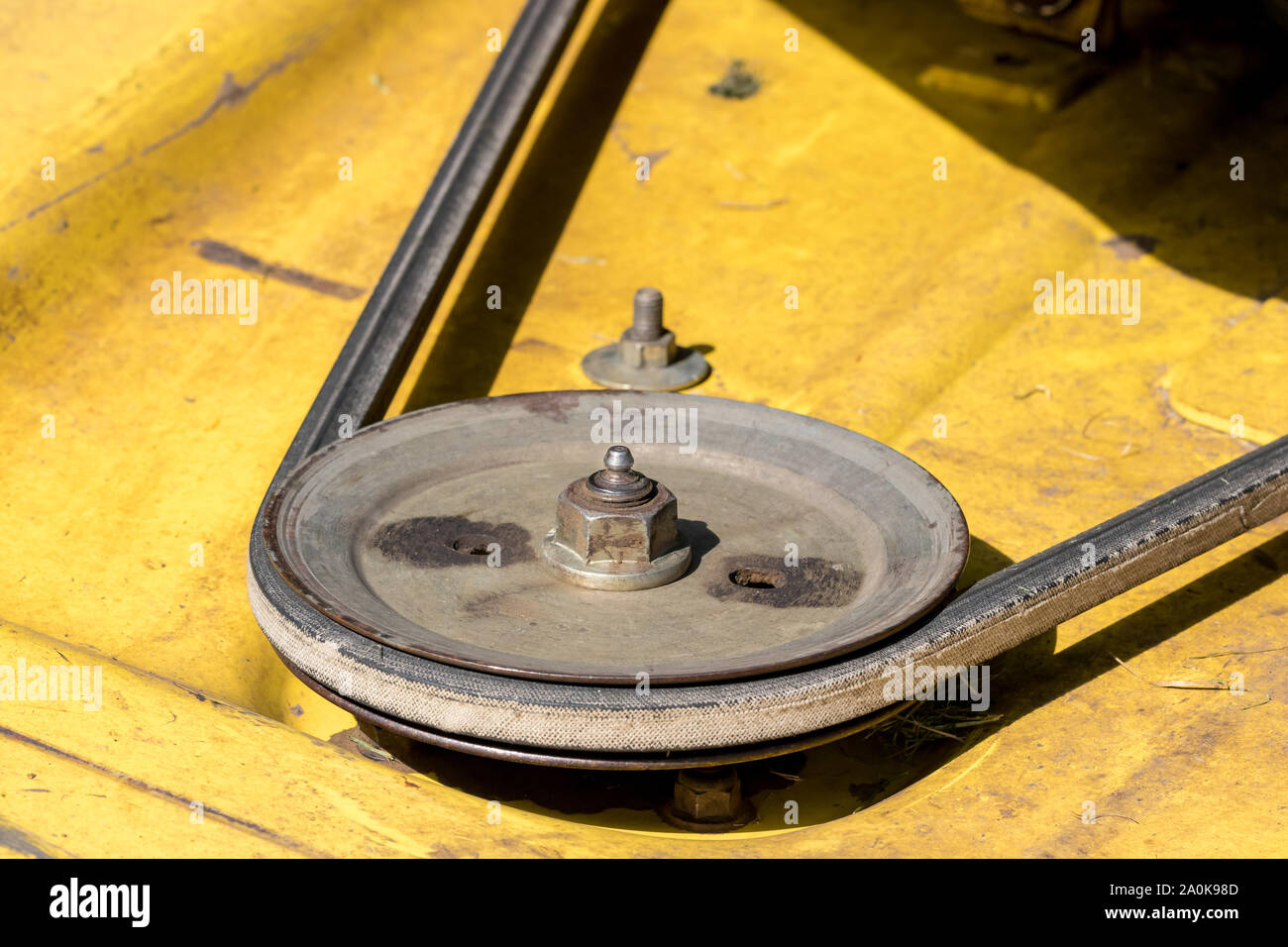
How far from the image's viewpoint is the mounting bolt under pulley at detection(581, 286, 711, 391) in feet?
14.1

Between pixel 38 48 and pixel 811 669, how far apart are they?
3665 mm

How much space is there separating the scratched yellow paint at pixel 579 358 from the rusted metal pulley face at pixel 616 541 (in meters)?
0.33

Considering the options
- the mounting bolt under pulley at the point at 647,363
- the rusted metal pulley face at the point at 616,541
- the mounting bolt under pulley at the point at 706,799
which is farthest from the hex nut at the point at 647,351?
the mounting bolt under pulley at the point at 706,799

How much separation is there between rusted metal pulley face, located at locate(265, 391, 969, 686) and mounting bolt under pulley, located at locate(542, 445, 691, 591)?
0.05 ft

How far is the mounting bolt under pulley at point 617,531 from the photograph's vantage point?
310 cm

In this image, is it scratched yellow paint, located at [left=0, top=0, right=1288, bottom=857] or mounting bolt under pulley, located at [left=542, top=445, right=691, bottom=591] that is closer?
scratched yellow paint, located at [left=0, top=0, right=1288, bottom=857]

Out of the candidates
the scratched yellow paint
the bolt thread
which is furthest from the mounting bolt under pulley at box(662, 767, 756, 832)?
the bolt thread

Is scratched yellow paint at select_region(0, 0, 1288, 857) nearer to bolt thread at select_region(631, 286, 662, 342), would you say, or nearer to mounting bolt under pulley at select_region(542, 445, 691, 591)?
bolt thread at select_region(631, 286, 662, 342)

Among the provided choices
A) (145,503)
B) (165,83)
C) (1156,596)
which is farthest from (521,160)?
(1156,596)

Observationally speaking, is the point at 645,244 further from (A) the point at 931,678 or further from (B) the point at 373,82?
(A) the point at 931,678

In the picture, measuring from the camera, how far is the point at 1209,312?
4.55 metres

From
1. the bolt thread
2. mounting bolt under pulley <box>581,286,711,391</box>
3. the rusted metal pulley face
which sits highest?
the bolt thread

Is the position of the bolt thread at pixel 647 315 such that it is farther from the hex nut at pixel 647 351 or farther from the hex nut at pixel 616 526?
the hex nut at pixel 616 526

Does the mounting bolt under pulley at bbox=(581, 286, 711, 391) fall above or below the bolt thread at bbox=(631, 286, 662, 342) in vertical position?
below
